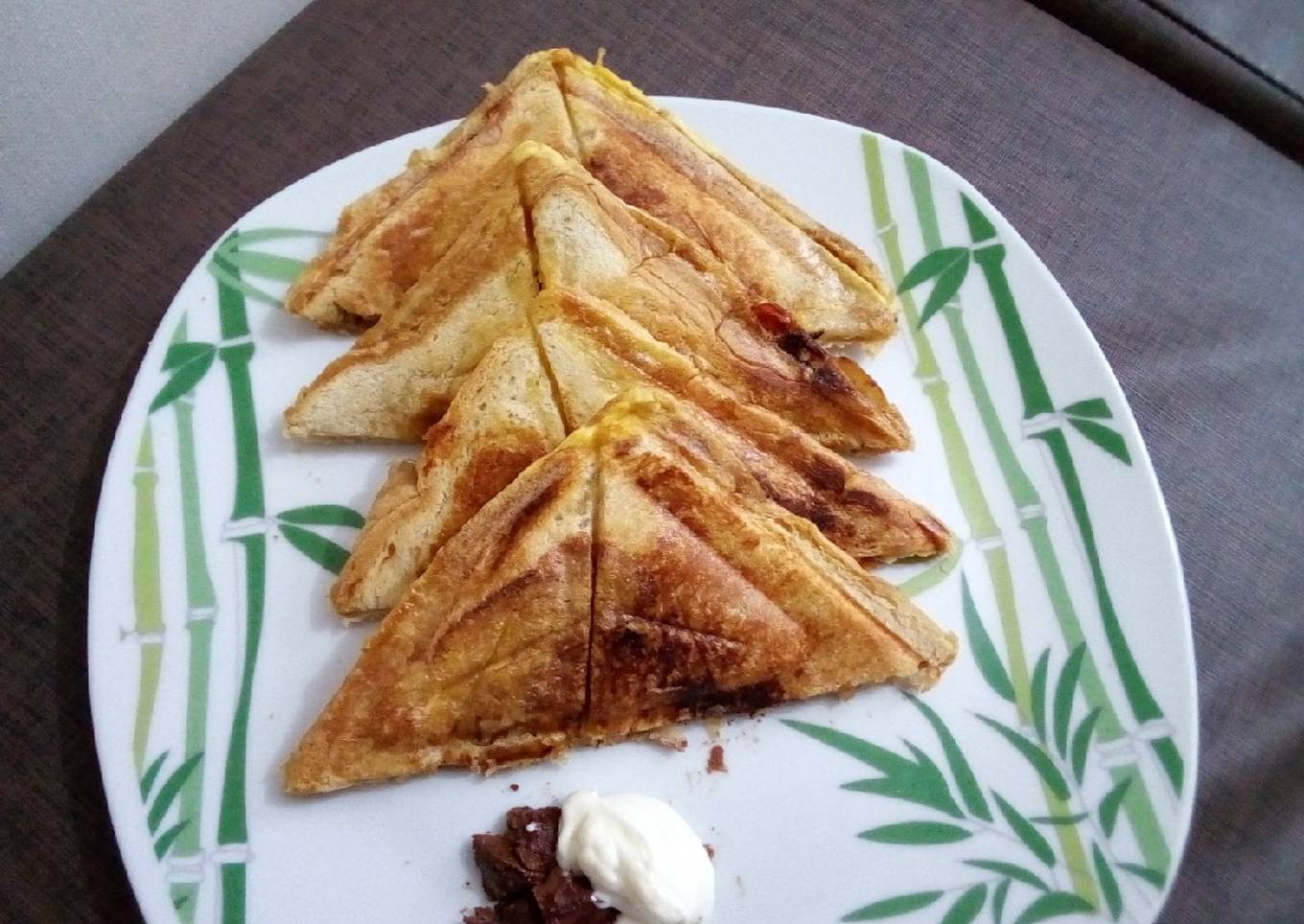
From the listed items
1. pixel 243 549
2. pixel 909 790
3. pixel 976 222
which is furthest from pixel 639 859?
pixel 976 222

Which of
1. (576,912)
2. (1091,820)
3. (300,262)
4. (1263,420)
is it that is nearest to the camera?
(576,912)

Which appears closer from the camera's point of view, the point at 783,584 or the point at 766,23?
the point at 783,584

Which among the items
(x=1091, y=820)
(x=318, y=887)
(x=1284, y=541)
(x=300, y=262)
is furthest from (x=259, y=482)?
(x=1284, y=541)

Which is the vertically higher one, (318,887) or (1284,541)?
(1284,541)

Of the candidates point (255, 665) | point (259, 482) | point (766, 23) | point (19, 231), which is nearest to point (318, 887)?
point (255, 665)

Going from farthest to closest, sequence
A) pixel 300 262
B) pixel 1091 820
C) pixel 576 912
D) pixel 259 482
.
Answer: pixel 300 262 → pixel 259 482 → pixel 1091 820 → pixel 576 912

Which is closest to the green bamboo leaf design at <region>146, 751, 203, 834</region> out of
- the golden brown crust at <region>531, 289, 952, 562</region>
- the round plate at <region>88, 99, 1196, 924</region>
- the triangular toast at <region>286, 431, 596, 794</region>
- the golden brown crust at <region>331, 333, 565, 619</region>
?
the round plate at <region>88, 99, 1196, 924</region>

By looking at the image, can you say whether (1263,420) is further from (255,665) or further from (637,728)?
(255,665)

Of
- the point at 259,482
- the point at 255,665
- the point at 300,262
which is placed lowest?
the point at 255,665

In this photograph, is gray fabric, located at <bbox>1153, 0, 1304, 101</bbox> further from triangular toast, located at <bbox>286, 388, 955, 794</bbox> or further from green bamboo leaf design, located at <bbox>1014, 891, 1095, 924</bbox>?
green bamboo leaf design, located at <bbox>1014, 891, 1095, 924</bbox>
